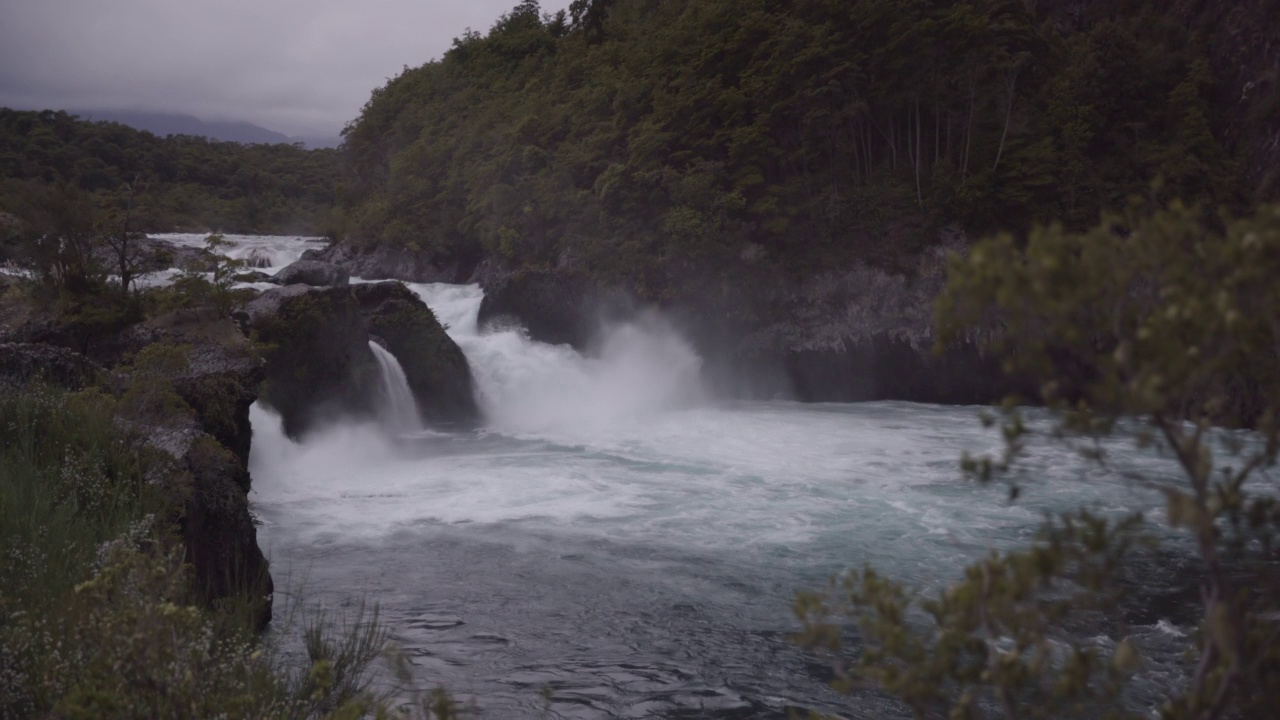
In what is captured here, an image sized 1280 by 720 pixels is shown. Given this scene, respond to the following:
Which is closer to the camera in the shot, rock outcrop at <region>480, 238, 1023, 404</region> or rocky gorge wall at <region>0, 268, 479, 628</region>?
rocky gorge wall at <region>0, 268, 479, 628</region>

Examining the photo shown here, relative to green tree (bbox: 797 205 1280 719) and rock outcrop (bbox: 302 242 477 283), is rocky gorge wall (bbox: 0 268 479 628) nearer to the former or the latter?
green tree (bbox: 797 205 1280 719)

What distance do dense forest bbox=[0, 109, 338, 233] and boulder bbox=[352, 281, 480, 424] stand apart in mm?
20864

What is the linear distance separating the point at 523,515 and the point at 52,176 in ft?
145

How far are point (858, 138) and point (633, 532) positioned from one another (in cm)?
1964

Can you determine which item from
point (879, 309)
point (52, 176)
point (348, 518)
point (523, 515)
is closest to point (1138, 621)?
point (523, 515)

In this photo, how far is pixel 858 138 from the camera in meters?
28.0

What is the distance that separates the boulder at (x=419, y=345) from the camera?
20219mm

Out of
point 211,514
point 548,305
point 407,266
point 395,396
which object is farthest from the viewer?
point 407,266

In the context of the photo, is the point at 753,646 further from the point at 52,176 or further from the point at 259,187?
the point at 259,187

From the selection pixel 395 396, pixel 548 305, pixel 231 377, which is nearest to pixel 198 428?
pixel 231 377

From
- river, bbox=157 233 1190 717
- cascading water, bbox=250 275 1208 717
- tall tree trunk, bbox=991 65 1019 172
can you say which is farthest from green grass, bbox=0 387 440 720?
tall tree trunk, bbox=991 65 1019 172

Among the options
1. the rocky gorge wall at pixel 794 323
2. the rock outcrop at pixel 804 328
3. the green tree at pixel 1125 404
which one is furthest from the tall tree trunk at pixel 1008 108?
the green tree at pixel 1125 404

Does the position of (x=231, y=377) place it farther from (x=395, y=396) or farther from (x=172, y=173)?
(x=172, y=173)

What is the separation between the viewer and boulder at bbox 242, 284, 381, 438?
16391 mm
